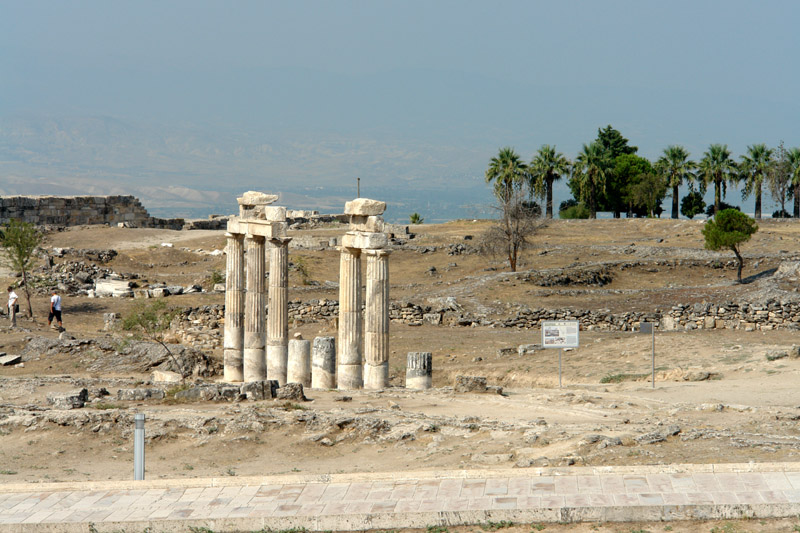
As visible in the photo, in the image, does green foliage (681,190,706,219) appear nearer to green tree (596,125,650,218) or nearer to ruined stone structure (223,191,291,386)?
green tree (596,125,650,218)

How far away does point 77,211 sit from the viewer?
70.4 m

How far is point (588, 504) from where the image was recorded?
1330 cm

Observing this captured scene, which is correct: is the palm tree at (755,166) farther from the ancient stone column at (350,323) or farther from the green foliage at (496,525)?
the green foliage at (496,525)

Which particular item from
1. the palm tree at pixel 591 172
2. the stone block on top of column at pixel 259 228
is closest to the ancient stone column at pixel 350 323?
the stone block on top of column at pixel 259 228

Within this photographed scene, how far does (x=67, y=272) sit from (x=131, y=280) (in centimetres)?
386

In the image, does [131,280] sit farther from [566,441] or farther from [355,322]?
[566,441]

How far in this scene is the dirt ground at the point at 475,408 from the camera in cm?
1722

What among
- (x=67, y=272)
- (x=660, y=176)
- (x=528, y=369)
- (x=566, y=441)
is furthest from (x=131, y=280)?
(x=660, y=176)

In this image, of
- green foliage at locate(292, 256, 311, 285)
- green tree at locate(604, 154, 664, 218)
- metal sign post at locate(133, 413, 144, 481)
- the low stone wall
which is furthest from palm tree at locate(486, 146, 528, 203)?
metal sign post at locate(133, 413, 144, 481)

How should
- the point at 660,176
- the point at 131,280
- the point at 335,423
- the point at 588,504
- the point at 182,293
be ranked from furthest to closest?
the point at 660,176
the point at 131,280
the point at 182,293
the point at 335,423
the point at 588,504

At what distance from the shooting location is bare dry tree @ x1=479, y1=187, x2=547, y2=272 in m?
52.7

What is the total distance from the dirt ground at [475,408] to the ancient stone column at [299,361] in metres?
1.96

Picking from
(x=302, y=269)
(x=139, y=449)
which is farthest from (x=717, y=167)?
(x=139, y=449)

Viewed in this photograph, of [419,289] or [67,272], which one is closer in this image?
[419,289]
